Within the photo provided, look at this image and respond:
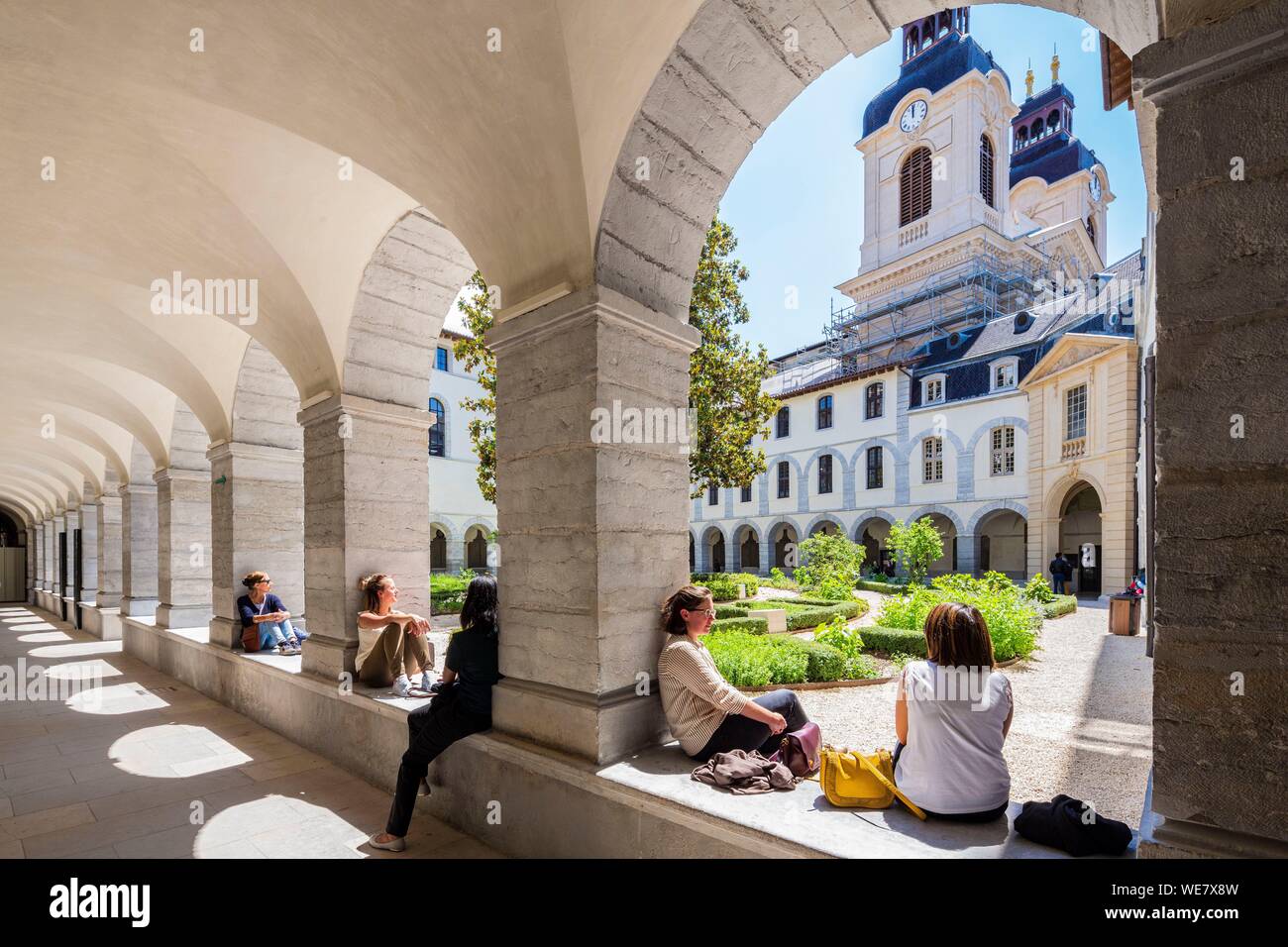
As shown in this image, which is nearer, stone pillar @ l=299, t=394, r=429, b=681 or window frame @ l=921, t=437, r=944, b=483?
stone pillar @ l=299, t=394, r=429, b=681

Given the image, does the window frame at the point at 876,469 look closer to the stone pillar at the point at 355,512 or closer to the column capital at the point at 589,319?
the stone pillar at the point at 355,512

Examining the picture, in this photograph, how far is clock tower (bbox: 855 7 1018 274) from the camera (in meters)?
30.9

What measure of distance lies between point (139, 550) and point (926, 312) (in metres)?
29.9

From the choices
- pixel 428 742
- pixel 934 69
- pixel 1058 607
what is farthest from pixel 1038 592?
pixel 934 69

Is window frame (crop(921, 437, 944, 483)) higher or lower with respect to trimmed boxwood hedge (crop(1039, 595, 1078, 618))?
higher

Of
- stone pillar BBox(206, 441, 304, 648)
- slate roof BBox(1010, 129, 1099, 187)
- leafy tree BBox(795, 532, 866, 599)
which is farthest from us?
slate roof BBox(1010, 129, 1099, 187)

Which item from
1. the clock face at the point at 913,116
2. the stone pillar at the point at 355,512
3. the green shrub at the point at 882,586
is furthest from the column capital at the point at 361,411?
the clock face at the point at 913,116

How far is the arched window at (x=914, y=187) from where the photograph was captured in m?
32.8

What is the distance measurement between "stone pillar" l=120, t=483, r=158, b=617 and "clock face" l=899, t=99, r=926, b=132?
114ft

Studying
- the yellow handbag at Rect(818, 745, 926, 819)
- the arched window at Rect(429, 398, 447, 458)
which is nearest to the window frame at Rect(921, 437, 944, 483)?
the arched window at Rect(429, 398, 447, 458)

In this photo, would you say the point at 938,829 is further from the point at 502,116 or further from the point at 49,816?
the point at 49,816

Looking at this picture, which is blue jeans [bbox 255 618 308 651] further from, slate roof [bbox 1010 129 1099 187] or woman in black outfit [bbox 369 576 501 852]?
slate roof [bbox 1010 129 1099 187]

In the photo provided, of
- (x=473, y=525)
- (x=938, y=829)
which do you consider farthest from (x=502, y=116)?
(x=473, y=525)
